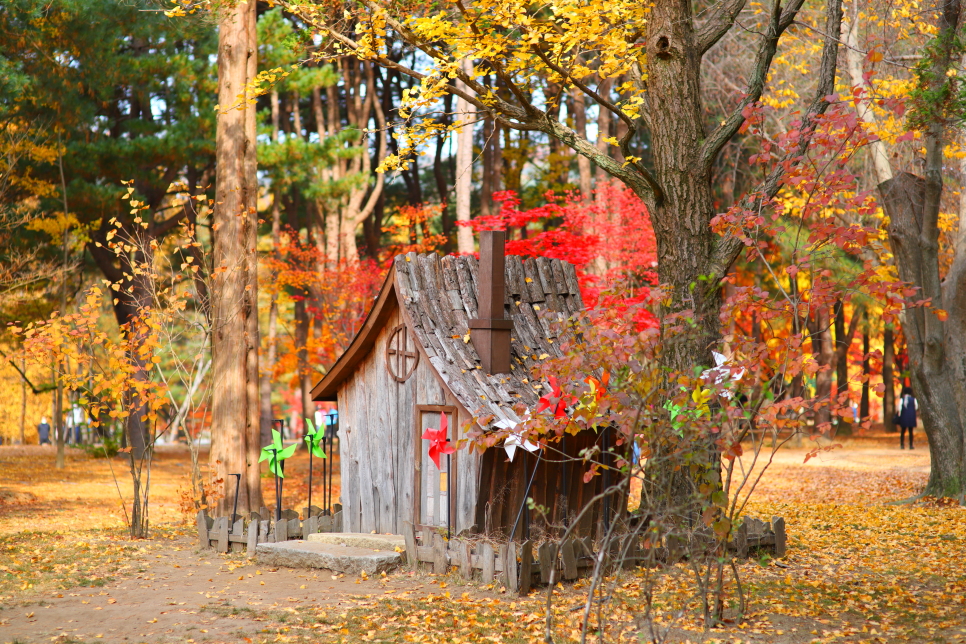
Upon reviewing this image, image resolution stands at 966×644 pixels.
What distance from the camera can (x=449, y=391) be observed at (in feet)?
28.6

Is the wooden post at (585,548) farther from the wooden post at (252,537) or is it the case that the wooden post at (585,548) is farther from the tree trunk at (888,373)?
the tree trunk at (888,373)

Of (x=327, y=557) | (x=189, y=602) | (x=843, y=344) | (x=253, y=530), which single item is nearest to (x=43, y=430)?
(x=253, y=530)

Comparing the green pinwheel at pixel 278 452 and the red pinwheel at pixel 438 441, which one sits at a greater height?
the red pinwheel at pixel 438 441

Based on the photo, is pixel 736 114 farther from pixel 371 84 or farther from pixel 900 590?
pixel 371 84

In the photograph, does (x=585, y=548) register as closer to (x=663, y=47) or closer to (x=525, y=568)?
(x=525, y=568)

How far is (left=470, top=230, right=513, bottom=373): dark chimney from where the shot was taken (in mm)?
9328

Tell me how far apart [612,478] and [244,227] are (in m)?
6.53

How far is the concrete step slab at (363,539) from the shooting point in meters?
9.43

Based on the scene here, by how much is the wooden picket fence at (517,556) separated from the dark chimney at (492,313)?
1.88 metres

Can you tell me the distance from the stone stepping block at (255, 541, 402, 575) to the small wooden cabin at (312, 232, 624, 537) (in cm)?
65

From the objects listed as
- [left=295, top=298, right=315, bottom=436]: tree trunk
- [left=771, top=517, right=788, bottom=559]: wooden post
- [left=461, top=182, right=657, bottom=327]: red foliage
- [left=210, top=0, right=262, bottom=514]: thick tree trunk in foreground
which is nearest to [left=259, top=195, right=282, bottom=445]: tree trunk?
[left=295, top=298, right=315, bottom=436]: tree trunk

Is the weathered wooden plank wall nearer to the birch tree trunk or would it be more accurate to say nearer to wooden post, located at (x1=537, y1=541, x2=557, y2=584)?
wooden post, located at (x1=537, y1=541, x2=557, y2=584)

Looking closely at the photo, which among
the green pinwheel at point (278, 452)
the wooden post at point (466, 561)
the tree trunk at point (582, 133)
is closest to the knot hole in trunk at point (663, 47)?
the wooden post at point (466, 561)

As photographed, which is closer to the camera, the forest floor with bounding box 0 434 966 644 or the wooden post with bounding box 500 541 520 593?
the forest floor with bounding box 0 434 966 644
